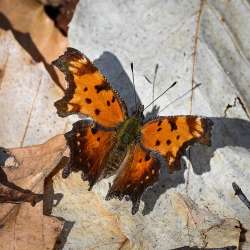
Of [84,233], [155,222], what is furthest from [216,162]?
[84,233]

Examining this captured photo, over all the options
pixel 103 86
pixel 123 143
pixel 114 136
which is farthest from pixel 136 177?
pixel 103 86

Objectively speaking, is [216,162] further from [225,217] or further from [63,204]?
[63,204]

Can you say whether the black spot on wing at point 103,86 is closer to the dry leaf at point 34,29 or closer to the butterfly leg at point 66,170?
the butterfly leg at point 66,170

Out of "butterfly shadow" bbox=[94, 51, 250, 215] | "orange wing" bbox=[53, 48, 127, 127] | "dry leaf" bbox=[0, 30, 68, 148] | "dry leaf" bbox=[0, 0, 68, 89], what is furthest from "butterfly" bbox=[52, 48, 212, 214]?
"dry leaf" bbox=[0, 0, 68, 89]

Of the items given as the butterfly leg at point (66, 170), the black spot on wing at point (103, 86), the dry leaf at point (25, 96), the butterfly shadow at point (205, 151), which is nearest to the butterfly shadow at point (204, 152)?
the butterfly shadow at point (205, 151)

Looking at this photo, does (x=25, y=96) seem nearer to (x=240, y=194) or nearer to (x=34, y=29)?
(x=34, y=29)

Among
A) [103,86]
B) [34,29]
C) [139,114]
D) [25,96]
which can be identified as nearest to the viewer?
[103,86]

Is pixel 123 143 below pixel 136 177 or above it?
above
